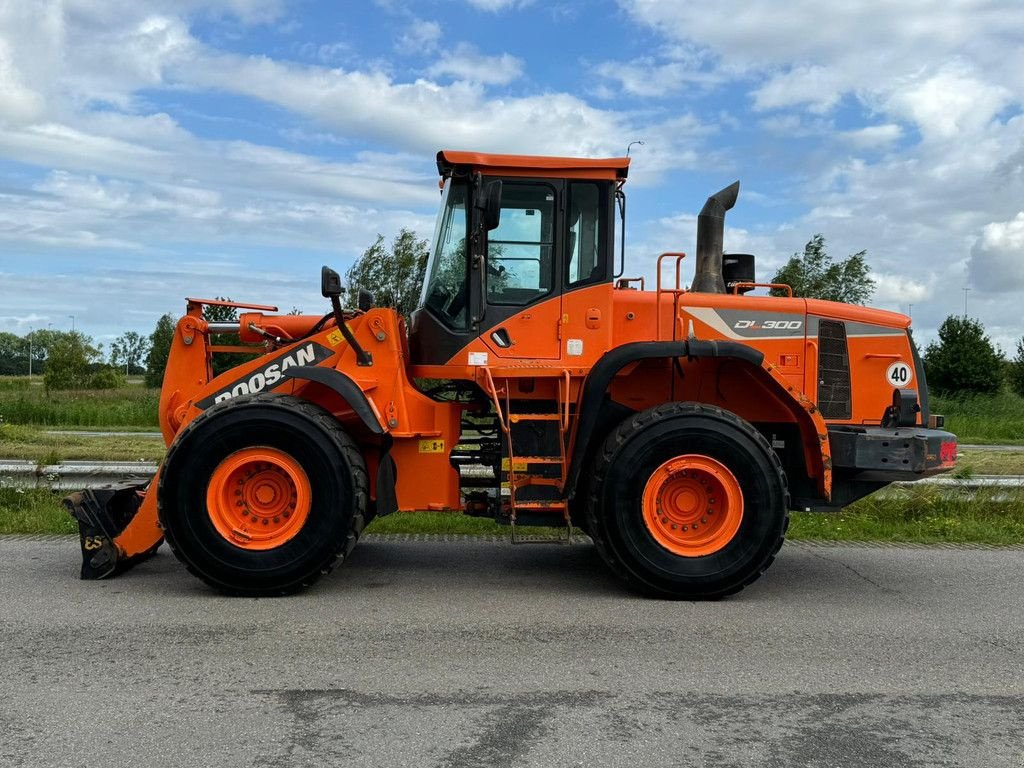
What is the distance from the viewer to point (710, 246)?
7.66 meters

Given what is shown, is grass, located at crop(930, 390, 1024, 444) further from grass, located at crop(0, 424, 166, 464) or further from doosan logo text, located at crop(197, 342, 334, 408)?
doosan logo text, located at crop(197, 342, 334, 408)

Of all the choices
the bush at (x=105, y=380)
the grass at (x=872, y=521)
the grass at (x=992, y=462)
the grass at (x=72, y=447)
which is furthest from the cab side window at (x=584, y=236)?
the bush at (x=105, y=380)

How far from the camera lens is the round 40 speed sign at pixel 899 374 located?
23.9 feet

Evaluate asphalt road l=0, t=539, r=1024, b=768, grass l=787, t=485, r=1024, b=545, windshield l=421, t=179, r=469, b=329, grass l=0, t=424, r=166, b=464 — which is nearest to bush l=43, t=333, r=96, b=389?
grass l=0, t=424, r=166, b=464

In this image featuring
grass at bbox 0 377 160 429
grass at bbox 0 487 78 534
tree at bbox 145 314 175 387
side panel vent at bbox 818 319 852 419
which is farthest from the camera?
tree at bbox 145 314 175 387

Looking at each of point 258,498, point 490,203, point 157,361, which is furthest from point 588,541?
point 157,361

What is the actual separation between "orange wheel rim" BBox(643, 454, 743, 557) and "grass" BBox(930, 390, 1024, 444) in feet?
55.0

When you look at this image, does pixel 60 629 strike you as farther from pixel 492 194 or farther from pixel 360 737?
pixel 492 194

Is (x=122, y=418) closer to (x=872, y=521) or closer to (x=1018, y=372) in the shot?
(x=872, y=521)

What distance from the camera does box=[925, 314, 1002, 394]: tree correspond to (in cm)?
3400

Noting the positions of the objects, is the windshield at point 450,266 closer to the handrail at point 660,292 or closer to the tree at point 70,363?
the handrail at point 660,292

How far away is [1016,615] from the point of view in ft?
19.9

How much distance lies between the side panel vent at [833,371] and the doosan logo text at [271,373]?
3669mm

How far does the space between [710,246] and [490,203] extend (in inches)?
87.6
